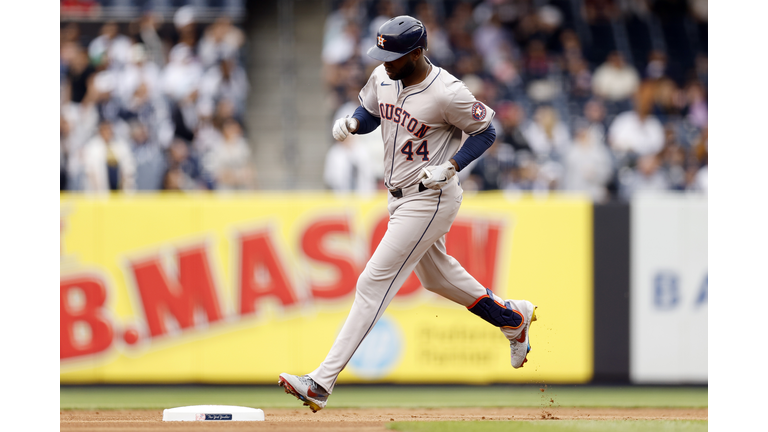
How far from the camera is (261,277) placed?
29.0 feet

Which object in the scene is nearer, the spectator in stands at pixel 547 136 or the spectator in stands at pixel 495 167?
the spectator in stands at pixel 495 167

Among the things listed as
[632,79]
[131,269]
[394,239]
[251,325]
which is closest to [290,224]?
[251,325]

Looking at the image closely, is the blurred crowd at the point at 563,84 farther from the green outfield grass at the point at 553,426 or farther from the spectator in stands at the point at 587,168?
the green outfield grass at the point at 553,426

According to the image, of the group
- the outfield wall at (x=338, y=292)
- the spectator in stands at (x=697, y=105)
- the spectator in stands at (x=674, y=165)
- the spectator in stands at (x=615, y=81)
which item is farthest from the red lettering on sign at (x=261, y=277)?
the spectator in stands at (x=697, y=105)

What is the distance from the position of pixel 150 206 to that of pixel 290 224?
1421 millimetres

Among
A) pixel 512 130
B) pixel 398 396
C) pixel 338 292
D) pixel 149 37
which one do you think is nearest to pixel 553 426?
pixel 398 396

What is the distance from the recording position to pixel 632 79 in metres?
12.4

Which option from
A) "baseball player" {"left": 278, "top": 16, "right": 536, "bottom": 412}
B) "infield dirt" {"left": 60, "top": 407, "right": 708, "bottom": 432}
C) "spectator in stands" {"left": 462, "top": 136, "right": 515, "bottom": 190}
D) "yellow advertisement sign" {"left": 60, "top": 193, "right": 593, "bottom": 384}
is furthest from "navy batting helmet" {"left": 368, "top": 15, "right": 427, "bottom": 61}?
"spectator in stands" {"left": 462, "top": 136, "right": 515, "bottom": 190}

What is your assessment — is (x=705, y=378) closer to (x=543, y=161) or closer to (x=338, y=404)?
(x=543, y=161)

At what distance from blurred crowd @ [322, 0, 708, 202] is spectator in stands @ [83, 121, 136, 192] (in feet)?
7.40

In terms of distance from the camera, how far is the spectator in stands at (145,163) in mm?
9672

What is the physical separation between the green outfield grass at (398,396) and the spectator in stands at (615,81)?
4778 mm

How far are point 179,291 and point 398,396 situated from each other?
243 centimetres

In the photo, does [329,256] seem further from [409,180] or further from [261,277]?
[409,180]
